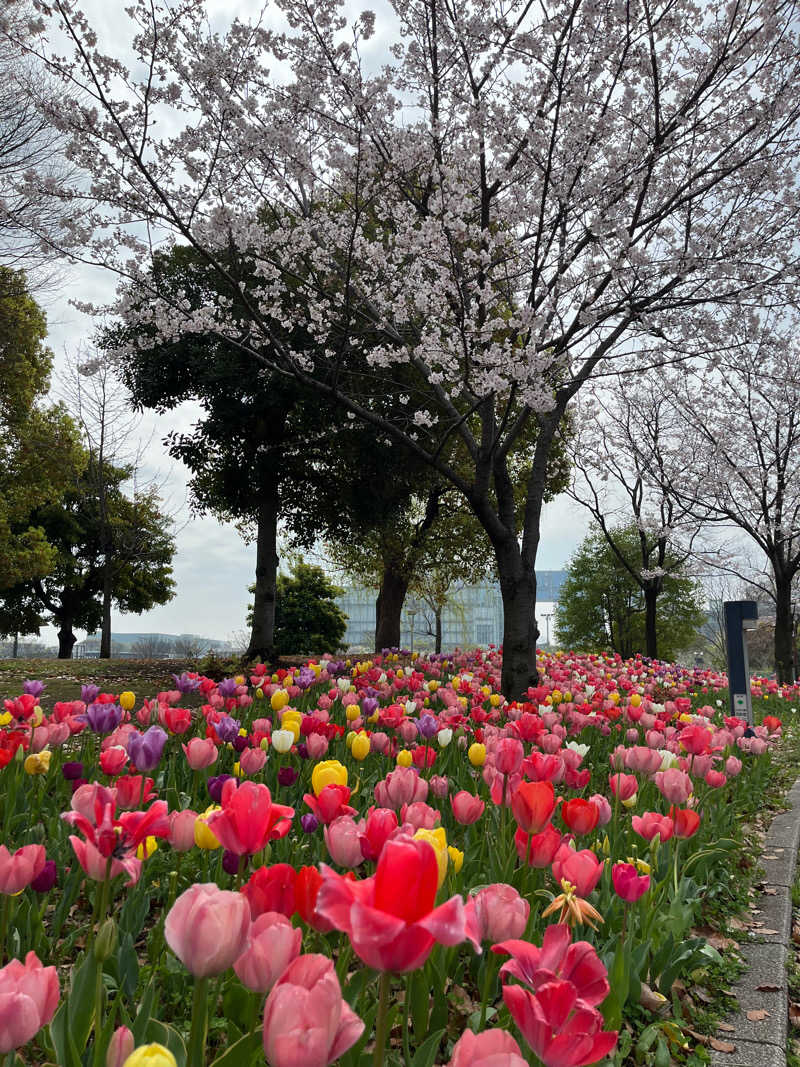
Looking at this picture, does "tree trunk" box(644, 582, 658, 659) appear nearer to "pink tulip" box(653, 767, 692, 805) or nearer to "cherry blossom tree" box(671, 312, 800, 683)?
"cherry blossom tree" box(671, 312, 800, 683)

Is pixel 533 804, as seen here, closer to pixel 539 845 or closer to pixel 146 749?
pixel 539 845

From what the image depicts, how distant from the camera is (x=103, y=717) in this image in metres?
3.08

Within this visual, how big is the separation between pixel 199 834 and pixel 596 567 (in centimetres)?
3110

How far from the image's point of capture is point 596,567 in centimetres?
3147

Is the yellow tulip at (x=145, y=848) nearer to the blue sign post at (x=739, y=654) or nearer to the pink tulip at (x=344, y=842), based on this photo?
the pink tulip at (x=344, y=842)

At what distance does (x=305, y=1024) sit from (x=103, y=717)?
8.48ft

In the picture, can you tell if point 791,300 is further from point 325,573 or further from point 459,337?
point 325,573

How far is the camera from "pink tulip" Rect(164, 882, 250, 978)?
39.2 inches

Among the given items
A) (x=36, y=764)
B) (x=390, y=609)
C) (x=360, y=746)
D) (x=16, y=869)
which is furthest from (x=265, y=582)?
(x=16, y=869)

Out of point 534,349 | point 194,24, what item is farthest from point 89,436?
point 534,349

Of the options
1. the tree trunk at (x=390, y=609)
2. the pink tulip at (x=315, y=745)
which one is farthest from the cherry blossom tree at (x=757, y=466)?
the pink tulip at (x=315, y=745)

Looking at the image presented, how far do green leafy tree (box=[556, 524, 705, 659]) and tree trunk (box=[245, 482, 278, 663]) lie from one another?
20.2 metres

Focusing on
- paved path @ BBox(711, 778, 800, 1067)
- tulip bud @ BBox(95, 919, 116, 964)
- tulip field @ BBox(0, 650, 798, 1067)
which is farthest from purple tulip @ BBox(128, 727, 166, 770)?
paved path @ BBox(711, 778, 800, 1067)

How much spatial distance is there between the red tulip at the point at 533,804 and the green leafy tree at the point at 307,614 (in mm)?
18780
